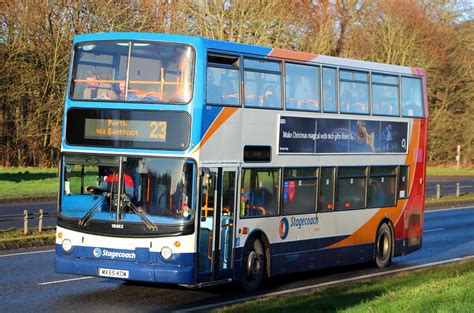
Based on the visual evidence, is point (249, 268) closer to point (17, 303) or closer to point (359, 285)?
point (359, 285)

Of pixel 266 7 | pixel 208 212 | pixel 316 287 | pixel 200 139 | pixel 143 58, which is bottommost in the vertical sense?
pixel 316 287

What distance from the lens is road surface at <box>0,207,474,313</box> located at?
1337 cm

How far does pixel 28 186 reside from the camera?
37.8m

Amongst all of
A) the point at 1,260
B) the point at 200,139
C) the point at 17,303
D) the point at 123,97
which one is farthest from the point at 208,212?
the point at 1,260

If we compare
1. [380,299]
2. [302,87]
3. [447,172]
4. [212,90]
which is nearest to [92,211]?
[212,90]

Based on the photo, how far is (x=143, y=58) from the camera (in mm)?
14531

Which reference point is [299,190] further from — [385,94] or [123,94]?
[123,94]

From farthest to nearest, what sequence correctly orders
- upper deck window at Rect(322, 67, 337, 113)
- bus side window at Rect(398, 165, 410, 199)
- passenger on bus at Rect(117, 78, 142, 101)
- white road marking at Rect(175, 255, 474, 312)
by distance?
bus side window at Rect(398, 165, 410, 199) → upper deck window at Rect(322, 67, 337, 113) → passenger on bus at Rect(117, 78, 142, 101) → white road marking at Rect(175, 255, 474, 312)

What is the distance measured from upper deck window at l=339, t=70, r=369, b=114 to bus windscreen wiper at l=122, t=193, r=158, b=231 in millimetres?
5770

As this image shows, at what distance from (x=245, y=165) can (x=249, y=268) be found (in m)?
1.72

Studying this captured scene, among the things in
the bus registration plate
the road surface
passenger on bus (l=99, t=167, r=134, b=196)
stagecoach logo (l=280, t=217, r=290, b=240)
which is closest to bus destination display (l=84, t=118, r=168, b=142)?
passenger on bus (l=99, t=167, r=134, b=196)

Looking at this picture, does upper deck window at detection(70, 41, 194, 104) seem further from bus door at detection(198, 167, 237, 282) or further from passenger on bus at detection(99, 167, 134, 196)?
bus door at detection(198, 167, 237, 282)

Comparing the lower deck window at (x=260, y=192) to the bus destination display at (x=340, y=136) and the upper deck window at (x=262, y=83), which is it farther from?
the upper deck window at (x=262, y=83)

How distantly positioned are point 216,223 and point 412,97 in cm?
804
